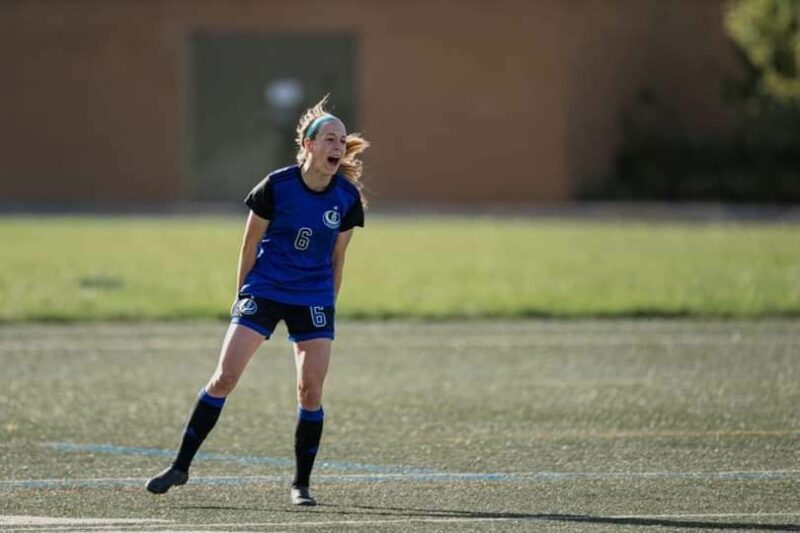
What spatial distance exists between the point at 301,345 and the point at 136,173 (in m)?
34.7

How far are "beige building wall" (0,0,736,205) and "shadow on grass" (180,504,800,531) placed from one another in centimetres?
3385

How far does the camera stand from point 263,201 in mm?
8234

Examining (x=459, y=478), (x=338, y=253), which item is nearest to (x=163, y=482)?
(x=338, y=253)

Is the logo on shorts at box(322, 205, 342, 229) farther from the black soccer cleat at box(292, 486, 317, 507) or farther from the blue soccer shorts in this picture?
the black soccer cleat at box(292, 486, 317, 507)

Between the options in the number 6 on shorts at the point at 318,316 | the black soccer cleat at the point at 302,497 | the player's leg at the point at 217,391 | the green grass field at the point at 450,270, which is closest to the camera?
the black soccer cleat at the point at 302,497

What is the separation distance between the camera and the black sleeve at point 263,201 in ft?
27.0

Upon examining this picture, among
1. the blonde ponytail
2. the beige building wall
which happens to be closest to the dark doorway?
the beige building wall

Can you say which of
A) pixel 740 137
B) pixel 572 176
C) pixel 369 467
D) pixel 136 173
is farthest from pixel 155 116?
pixel 369 467

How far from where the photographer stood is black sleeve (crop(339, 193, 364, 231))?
27.5 ft

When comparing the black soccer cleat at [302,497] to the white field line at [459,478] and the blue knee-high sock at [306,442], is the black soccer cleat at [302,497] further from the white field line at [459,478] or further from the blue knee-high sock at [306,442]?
the white field line at [459,478]

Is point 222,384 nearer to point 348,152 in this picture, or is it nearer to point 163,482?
point 163,482

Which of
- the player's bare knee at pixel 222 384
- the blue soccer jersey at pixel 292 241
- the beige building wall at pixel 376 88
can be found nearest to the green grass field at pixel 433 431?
the player's bare knee at pixel 222 384

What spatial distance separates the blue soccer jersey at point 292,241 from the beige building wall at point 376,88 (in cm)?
3328

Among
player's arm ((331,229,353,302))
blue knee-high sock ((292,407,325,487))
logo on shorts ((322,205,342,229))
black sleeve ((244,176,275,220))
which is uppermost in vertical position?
black sleeve ((244,176,275,220))
